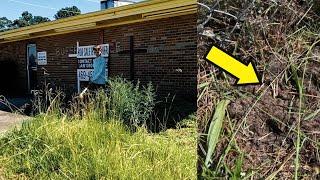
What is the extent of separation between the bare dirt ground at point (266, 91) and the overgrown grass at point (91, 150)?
1.06m

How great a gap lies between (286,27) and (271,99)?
428 mm

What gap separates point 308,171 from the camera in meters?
2.23

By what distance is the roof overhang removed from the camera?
36.3ft

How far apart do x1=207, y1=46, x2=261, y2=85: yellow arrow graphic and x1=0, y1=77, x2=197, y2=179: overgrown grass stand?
126 cm

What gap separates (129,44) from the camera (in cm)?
1402

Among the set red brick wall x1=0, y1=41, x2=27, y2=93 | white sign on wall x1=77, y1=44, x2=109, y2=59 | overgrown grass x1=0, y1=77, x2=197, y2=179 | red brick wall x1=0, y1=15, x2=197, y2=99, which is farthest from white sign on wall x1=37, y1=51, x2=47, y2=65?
overgrown grass x1=0, y1=77, x2=197, y2=179

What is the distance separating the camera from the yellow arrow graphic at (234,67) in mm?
2273

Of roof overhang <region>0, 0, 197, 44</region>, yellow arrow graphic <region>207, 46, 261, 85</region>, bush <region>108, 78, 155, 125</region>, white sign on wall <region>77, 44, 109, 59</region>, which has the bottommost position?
bush <region>108, 78, 155, 125</region>

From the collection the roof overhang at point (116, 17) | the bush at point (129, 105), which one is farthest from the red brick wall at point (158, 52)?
the bush at point (129, 105)

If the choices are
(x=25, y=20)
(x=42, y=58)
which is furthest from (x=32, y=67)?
(x=25, y=20)

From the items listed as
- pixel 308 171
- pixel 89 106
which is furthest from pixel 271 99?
pixel 89 106

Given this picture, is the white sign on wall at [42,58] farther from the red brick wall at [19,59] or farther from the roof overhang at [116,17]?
the red brick wall at [19,59]

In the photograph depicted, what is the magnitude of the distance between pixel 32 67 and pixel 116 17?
833 cm

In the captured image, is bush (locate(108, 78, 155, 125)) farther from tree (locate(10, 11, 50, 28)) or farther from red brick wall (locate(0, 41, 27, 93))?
tree (locate(10, 11, 50, 28))
